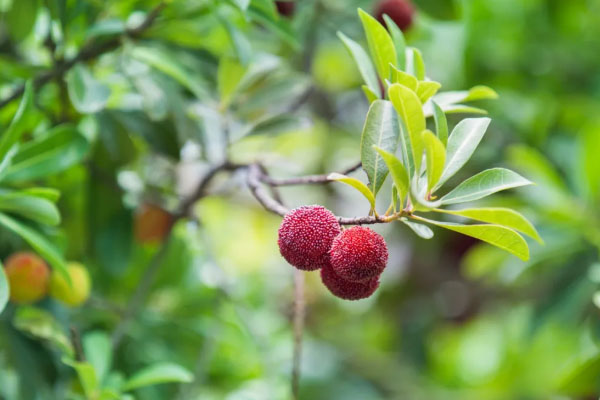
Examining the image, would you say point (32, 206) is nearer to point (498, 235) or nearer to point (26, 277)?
point (26, 277)

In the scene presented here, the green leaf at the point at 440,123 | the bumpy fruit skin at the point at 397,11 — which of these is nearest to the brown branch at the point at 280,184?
the green leaf at the point at 440,123

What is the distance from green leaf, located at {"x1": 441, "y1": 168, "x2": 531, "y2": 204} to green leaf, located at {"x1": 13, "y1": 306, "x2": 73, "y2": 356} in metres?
0.68

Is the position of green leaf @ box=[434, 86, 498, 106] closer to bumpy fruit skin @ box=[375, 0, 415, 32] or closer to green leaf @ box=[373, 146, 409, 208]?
green leaf @ box=[373, 146, 409, 208]

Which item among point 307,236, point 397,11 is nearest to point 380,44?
point 307,236

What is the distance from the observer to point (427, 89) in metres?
0.85

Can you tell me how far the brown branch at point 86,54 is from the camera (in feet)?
3.98

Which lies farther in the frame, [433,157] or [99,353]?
[99,353]

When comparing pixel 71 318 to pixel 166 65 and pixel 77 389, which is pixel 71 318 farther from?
pixel 166 65

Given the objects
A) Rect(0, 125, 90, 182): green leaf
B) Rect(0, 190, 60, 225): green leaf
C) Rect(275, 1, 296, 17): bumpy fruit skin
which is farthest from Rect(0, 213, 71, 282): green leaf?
Rect(275, 1, 296, 17): bumpy fruit skin

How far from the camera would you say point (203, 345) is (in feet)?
5.07

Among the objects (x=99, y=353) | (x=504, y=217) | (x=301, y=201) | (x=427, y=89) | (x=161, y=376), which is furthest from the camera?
(x=301, y=201)

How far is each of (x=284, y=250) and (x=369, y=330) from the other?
1.70m

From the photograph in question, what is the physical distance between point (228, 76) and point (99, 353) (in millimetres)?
577

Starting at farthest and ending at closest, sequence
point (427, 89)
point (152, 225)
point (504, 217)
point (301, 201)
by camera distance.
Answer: point (301, 201)
point (152, 225)
point (427, 89)
point (504, 217)
